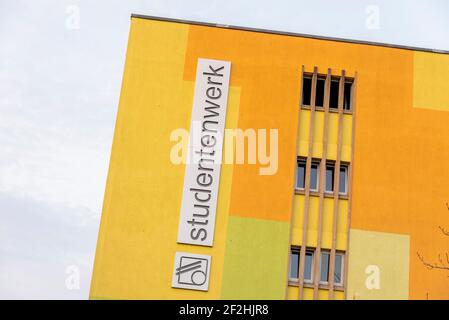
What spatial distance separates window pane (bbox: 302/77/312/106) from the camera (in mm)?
28275

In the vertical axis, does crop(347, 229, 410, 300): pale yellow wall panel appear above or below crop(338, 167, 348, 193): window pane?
below

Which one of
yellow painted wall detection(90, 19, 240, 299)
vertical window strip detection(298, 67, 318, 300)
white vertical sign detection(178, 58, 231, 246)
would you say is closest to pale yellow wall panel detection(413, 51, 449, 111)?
vertical window strip detection(298, 67, 318, 300)

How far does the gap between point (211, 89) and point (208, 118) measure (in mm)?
Answer: 1162

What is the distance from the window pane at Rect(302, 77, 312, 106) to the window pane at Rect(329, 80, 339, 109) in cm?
85

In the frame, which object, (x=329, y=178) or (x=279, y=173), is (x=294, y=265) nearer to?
(x=279, y=173)

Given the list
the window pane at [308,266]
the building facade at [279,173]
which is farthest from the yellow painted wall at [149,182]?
the window pane at [308,266]

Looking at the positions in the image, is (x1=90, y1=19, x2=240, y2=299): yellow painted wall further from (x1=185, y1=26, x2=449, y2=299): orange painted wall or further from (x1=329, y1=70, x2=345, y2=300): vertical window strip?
(x1=329, y1=70, x2=345, y2=300): vertical window strip

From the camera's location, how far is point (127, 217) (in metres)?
26.3

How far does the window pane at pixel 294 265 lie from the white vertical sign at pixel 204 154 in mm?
2919

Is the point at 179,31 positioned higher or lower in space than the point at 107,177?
higher

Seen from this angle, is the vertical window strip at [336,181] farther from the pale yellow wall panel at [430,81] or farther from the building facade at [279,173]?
the pale yellow wall panel at [430,81]

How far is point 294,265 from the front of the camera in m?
26.3

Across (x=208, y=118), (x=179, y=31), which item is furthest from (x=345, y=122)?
(x=179, y=31)
